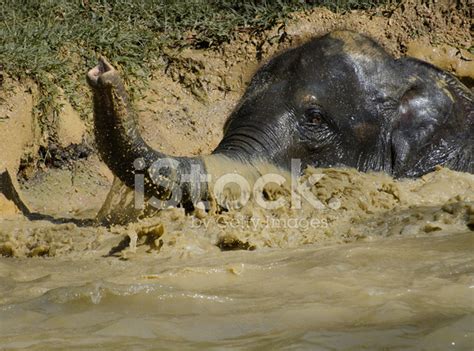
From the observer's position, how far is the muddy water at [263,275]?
13.5 ft

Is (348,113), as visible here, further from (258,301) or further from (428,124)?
→ (258,301)

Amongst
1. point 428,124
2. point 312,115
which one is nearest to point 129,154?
point 312,115

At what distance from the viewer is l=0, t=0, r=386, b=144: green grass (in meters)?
8.29

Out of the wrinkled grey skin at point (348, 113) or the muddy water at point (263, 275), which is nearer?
the muddy water at point (263, 275)

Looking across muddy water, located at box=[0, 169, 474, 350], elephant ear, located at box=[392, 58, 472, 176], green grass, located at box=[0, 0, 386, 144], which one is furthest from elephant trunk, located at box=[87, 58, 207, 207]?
green grass, located at box=[0, 0, 386, 144]

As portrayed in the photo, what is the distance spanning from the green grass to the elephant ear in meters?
2.08

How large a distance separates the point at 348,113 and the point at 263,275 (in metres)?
2.52

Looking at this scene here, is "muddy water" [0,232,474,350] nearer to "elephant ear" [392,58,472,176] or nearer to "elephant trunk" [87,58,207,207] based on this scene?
"elephant trunk" [87,58,207,207]

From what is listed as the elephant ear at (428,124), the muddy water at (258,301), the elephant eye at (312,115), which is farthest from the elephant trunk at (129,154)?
the elephant ear at (428,124)

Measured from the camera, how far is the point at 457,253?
5.32 m

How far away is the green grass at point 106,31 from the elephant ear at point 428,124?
2.08 m

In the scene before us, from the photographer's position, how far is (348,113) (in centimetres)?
737

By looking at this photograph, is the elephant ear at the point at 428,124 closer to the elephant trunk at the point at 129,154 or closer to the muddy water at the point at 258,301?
the elephant trunk at the point at 129,154

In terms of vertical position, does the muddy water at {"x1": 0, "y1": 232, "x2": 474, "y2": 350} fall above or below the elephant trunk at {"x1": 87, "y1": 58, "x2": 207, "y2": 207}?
below
